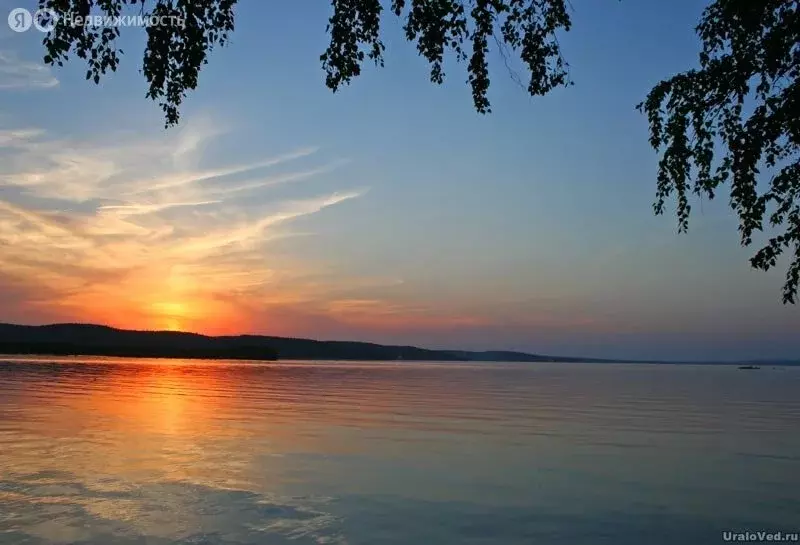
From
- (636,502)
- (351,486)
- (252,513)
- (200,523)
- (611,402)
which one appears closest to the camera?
(200,523)

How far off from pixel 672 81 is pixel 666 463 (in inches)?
510

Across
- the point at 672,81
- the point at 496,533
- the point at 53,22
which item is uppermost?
the point at 672,81

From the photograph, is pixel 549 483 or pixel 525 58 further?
pixel 549 483

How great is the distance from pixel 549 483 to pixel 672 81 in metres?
10.5

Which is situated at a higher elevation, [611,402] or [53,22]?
[53,22]

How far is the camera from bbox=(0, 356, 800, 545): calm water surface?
12914 mm

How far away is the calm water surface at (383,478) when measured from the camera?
42.4 feet

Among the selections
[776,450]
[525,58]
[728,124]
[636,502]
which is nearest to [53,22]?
[525,58]

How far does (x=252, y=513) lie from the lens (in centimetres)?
1379

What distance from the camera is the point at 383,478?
59.4 ft

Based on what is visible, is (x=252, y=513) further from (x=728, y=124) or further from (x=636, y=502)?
(x=728, y=124)

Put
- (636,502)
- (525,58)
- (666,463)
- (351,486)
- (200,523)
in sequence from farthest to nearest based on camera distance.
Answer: (666,463) < (351,486) < (636,502) < (200,523) < (525,58)

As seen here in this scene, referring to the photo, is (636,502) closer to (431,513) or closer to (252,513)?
(431,513)

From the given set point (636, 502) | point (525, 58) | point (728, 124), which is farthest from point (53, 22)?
point (636, 502)
